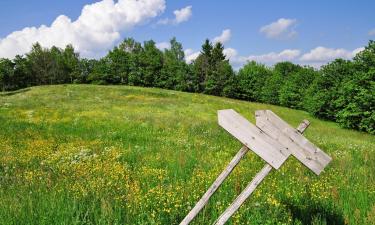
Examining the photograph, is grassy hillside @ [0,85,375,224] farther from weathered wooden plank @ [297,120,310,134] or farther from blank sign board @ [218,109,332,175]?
weathered wooden plank @ [297,120,310,134]

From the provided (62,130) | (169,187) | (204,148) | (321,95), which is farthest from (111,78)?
(169,187)

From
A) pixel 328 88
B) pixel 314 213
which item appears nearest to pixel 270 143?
pixel 314 213

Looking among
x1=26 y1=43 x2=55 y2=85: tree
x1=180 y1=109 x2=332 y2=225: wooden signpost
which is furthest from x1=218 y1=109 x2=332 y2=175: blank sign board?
x1=26 y1=43 x2=55 y2=85: tree

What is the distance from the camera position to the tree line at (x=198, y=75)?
53.5m

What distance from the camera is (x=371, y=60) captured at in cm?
4253

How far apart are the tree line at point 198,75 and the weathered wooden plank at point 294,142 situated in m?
49.6

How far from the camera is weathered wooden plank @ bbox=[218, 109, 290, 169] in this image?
4.25 meters

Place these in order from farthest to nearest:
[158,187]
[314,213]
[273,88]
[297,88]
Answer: [273,88] < [297,88] < [158,187] < [314,213]

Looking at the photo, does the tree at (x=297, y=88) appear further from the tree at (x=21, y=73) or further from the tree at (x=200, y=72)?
the tree at (x=21, y=73)

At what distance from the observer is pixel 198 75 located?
82.6m

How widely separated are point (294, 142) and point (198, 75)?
78.8 m

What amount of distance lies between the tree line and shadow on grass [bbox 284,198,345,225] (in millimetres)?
47238

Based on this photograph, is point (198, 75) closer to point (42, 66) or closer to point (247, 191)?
point (42, 66)

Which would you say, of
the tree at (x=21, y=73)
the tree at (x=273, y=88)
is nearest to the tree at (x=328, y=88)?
the tree at (x=273, y=88)
